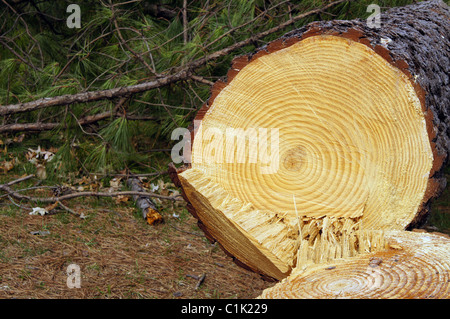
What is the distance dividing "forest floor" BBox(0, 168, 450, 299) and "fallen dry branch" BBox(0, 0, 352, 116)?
0.66 meters

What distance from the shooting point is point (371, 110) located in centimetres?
172

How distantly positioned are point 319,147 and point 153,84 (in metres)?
1.52

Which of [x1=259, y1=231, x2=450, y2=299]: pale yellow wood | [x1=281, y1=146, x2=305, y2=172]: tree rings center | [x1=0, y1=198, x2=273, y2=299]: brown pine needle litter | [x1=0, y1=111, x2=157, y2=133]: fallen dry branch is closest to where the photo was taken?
[x1=259, y1=231, x2=450, y2=299]: pale yellow wood

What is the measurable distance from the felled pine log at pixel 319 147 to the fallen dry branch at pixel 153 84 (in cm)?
107

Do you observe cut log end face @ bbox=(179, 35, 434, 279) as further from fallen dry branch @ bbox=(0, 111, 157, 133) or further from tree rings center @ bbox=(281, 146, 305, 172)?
fallen dry branch @ bbox=(0, 111, 157, 133)

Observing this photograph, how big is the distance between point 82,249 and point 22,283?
414mm

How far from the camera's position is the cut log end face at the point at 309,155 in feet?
5.53

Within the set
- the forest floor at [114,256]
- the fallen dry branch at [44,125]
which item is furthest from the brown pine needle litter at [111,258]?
the fallen dry branch at [44,125]

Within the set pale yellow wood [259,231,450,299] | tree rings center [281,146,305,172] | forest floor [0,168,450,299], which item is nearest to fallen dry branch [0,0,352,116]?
forest floor [0,168,450,299]

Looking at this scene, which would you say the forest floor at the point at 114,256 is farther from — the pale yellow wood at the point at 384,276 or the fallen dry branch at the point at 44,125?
the pale yellow wood at the point at 384,276

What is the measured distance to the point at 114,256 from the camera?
2.49 meters

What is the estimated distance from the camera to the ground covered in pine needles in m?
2.18

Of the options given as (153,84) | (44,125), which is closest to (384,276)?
(153,84)
